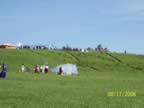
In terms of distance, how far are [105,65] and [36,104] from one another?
94415mm

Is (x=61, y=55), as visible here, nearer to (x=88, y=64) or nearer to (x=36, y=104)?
(x=88, y=64)

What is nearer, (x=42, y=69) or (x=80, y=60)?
(x=42, y=69)

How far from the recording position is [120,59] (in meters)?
134

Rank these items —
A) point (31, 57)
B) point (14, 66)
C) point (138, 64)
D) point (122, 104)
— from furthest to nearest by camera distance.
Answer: point (138, 64) < point (31, 57) < point (14, 66) < point (122, 104)

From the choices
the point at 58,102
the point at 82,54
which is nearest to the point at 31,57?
the point at 82,54

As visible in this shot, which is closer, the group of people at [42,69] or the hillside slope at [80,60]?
the group of people at [42,69]

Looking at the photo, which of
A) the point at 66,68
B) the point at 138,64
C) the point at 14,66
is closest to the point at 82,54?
the point at 138,64

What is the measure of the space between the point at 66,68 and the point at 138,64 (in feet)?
145

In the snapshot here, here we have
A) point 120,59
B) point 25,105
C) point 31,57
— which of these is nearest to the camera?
point 25,105

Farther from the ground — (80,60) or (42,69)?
(80,60)

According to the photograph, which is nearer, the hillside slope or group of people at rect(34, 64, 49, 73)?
group of people at rect(34, 64, 49, 73)

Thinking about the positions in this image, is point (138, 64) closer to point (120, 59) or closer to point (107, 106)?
point (120, 59)

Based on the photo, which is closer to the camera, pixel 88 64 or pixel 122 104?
pixel 122 104

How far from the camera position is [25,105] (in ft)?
74.2
